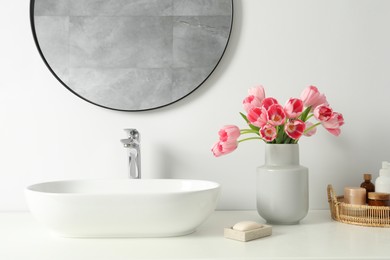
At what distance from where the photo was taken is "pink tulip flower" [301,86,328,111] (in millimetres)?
1267

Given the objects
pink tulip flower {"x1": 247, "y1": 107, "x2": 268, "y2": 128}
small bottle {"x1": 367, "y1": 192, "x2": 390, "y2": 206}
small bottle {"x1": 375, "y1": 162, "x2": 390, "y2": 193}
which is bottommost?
small bottle {"x1": 367, "y1": 192, "x2": 390, "y2": 206}

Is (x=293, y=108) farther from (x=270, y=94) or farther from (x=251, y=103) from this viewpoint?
(x=270, y=94)

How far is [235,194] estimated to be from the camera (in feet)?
4.94

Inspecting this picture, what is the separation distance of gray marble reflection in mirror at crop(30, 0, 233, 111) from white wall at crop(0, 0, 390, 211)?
44 millimetres

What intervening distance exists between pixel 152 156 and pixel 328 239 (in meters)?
0.64

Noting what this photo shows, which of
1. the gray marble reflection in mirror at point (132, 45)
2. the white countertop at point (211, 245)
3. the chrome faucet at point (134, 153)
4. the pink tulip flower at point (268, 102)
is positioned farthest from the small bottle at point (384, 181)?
the chrome faucet at point (134, 153)

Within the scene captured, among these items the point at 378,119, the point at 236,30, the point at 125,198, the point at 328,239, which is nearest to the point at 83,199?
the point at 125,198

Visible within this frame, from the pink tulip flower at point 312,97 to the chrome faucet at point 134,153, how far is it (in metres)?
0.52

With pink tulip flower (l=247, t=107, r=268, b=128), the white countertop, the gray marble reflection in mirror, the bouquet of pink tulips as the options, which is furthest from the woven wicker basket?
the gray marble reflection in mirror

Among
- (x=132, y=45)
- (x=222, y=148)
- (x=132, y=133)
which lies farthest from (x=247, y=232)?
(x=132, y=45)

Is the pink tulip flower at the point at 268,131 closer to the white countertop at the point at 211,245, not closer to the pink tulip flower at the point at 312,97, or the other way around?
the pink tulip flower at the point at 312,97

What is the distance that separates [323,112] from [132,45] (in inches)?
25.6

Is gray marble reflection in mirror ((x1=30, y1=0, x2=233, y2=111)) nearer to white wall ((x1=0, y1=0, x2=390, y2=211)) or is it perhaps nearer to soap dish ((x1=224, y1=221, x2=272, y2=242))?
white wall ((x1=0, y1=0, x2=390, y2=211))

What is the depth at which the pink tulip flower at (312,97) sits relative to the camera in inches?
49.9
